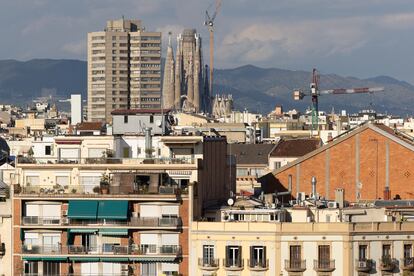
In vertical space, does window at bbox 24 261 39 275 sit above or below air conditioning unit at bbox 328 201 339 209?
below

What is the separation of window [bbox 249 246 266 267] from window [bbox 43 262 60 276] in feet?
26.0

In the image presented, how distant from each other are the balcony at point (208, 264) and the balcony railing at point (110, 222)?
72.9 inches

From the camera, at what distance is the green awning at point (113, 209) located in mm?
71250

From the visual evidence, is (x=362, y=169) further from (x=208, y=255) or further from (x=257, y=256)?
(x=208, y=255)

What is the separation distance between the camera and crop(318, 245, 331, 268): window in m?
69.6

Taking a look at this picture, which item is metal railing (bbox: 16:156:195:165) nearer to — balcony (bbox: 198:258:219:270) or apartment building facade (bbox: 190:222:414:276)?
apartment building facade (bbox: 190:222:414:276)

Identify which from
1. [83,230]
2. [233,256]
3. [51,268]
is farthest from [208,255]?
[51,268]

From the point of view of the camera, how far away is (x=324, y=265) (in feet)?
228

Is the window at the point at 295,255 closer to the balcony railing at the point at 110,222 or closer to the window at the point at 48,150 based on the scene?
the balcony railing at the point at 110,222

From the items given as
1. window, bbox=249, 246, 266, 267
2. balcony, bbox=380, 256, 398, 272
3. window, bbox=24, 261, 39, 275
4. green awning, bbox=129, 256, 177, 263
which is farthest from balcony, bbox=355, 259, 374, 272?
window, bbox=24, 261, 39, 275

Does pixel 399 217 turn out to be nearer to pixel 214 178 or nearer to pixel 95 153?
pixel 214 178

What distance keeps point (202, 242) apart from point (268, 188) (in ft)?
59.8

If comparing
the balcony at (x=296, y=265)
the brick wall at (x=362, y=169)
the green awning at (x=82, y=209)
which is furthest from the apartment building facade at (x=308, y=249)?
the brick wall at (x=362, y=169)

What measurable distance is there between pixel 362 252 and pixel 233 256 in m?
5.02
